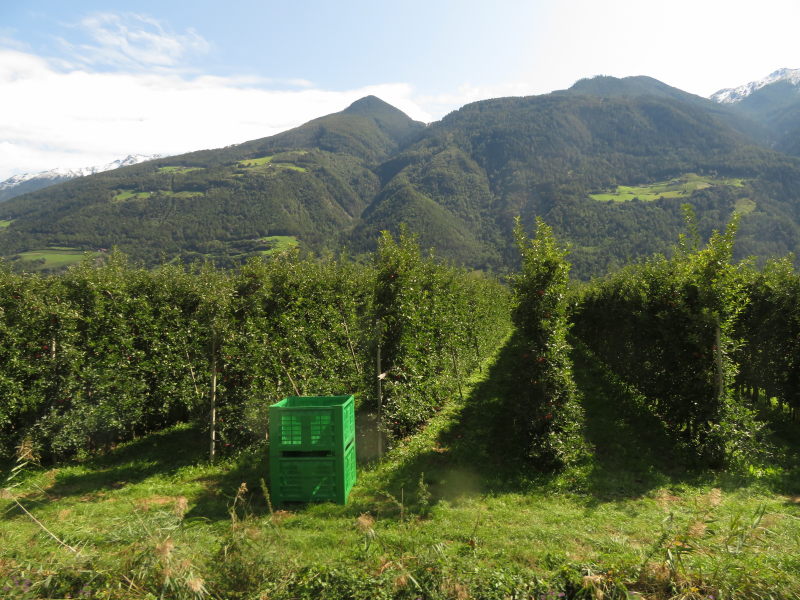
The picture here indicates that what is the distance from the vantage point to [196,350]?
930cm

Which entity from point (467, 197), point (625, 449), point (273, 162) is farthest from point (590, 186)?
point (625, 449)

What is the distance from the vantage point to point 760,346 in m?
9.91

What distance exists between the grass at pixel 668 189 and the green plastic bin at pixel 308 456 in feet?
474

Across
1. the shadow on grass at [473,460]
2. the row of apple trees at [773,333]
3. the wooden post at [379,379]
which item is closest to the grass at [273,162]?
the wooden post at [379,379]

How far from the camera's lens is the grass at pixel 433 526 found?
367 cm

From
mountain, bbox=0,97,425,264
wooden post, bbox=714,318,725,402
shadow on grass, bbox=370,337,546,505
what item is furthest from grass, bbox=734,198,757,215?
shadow on grass, bbox=370,337,546,505

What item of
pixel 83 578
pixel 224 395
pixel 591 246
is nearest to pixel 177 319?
pixel 224 395

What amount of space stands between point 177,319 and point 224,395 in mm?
2308

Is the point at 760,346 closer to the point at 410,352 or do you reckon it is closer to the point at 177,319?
the point at 410,352

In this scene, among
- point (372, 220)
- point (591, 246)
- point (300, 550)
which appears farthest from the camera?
point (372, 220)

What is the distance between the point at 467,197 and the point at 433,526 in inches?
6508

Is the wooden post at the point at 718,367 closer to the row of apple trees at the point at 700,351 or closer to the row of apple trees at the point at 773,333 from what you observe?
the row of apple trees at the point at 700,351

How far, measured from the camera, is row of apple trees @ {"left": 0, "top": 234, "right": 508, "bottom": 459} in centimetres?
805

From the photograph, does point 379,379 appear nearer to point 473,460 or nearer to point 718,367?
point 473,460
